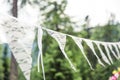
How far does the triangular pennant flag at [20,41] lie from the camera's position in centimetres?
185

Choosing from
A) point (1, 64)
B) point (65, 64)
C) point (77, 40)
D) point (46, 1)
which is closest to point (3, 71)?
point (1, 64)

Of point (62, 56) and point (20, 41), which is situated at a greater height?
point (20, 41)

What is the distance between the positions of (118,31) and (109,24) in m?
0.34

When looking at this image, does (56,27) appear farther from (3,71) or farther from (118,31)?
(3,71)

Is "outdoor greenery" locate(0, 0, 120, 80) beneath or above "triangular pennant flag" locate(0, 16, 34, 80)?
beneath

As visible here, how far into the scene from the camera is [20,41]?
190 cm

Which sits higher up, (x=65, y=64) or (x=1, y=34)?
(x=1, y=34)

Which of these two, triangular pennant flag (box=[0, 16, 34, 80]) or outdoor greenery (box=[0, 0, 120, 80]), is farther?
outdoor greenery (box=[0, 0, 120, 80])

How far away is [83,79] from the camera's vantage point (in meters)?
8.16

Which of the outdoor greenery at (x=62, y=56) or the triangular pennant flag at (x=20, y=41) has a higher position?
the triangular pennant flag at (x=20, y=41)

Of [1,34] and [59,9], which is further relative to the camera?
[59,9]

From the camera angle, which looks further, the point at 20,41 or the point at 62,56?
the point at 62,56

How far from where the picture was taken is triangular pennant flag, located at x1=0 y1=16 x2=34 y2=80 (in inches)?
72.6

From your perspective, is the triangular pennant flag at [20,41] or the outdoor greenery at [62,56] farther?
the outdoor greenery at [62,56]
